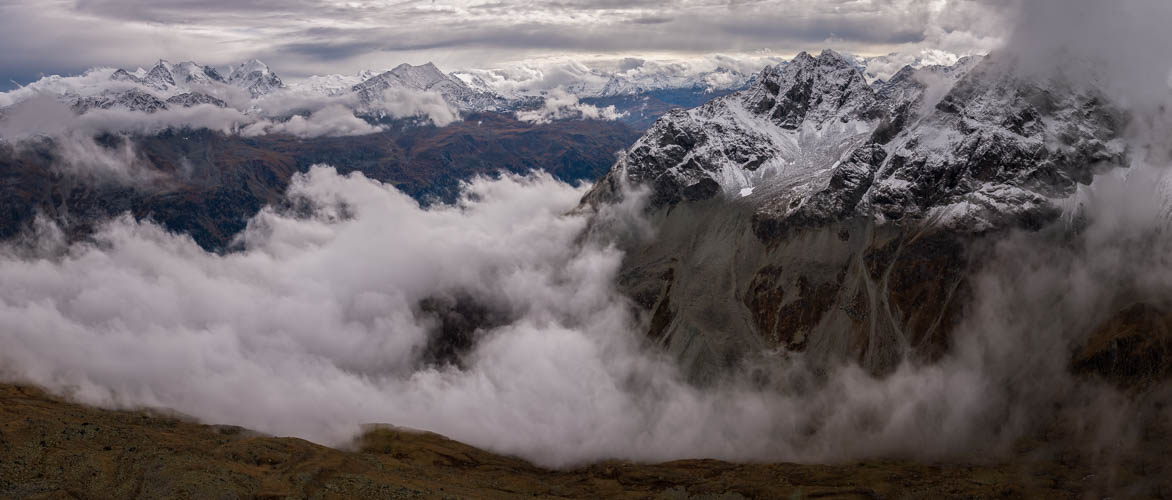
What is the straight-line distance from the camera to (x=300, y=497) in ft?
413

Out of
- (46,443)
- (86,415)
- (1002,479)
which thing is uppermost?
(46,443)

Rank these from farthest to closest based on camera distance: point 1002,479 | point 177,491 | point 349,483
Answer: point 1002,479, point 349,483, point 177,491

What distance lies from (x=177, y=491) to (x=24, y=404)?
7814 cm

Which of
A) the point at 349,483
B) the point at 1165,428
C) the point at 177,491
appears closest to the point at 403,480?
the point at 349,483

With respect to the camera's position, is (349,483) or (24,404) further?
(24,404)

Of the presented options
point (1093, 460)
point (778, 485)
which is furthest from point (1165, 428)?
point (778, 485)

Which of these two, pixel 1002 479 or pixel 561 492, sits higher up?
pixel 1002 479

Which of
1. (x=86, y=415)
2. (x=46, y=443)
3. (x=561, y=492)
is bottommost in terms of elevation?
(x=561, y=492)

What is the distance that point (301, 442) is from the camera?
6565 inches

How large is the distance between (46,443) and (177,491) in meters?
30.6

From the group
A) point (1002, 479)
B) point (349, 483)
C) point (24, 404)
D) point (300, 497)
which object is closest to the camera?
point (300, 497)

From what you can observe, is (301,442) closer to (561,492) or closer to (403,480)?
(403,480)

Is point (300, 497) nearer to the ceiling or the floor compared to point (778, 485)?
nearer to the ceiling

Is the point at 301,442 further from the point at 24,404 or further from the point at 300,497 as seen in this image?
the point at 24,404
